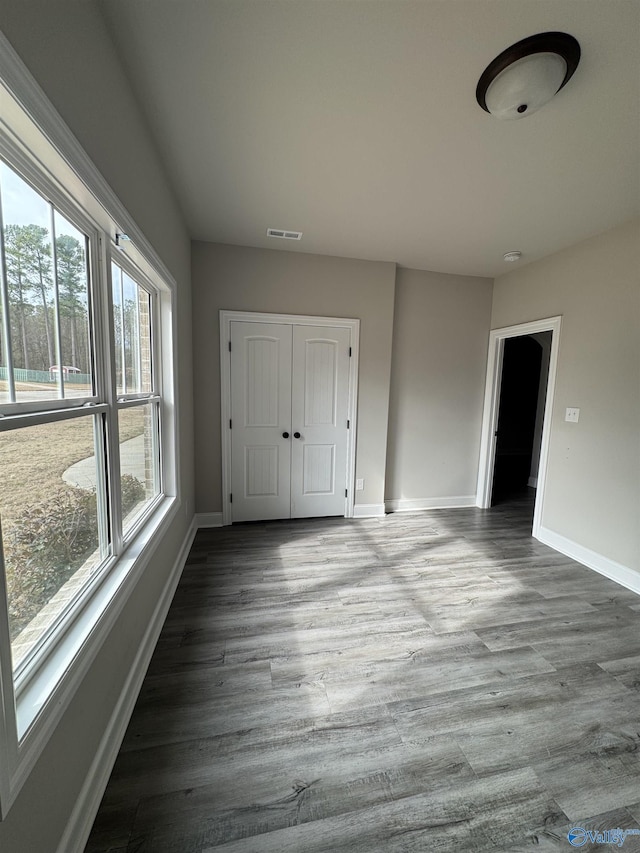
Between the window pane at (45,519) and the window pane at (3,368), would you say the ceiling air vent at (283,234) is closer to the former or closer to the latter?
the window pane at (45,519)

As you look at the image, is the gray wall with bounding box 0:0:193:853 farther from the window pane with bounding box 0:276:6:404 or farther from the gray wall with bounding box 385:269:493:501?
the gray wall with bounding box 385:269:493:501

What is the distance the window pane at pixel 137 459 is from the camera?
1.64 meters

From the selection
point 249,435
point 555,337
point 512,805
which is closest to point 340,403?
Answer: point 249,435

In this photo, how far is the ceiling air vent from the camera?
108 inches

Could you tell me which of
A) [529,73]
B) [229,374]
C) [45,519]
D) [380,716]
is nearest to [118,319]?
[45,519]

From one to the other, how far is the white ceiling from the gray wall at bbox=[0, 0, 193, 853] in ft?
0.70

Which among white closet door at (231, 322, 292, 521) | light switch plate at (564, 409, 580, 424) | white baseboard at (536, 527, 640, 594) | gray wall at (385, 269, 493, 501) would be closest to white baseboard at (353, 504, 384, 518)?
gray wall at (385, 269, 493, 501)

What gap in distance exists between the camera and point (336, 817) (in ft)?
3.51

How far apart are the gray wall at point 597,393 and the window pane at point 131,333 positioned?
11.2ft

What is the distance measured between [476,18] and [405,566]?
2.98 metres

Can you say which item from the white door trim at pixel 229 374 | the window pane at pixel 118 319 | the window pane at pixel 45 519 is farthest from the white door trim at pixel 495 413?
the window pane at pixel 45 519

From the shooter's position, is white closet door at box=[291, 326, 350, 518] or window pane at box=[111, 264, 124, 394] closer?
window pane at box=[111, 264, 124, 394]

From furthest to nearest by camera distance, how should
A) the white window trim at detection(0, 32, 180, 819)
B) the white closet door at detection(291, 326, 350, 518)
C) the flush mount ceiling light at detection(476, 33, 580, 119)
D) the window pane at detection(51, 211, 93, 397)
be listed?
1. the white closet door at detection(291, 326, 350, 518)
2. the flush mount ceiling light at detection(476, 33, 580, 119)
3. the window pane at detection(51, 211, 93, 397)
4. the white window trim at detection(0, 32, 180, 819)

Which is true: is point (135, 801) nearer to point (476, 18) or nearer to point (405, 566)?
point (405, 566)
